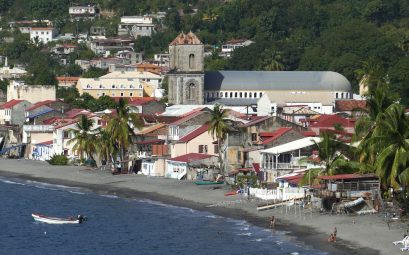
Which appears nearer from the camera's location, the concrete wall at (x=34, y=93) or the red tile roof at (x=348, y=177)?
the red tile roof at (x=348, y=177)

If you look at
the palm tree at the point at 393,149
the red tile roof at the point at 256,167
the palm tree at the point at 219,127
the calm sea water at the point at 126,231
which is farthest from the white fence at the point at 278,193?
the palm tree at the point at 219,127

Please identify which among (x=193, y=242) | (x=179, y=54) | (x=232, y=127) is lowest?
(x=193, y=242)

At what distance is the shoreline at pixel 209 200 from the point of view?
274 feet

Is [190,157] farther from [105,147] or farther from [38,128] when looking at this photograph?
[38,128]

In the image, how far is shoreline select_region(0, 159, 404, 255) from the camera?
83.5 meters

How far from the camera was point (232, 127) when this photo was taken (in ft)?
390

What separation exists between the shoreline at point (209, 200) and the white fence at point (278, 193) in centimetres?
104

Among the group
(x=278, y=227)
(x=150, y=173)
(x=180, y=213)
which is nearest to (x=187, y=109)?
(x=150, y=173)

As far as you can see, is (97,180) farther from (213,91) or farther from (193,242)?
(213,91)

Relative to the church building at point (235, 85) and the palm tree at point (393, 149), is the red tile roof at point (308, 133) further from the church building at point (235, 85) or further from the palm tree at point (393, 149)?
the church building at point (235, 85)

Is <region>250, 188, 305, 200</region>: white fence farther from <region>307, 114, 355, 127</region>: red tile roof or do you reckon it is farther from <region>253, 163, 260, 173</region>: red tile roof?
<region>307, 114, 355, 127</region>: red tile roof

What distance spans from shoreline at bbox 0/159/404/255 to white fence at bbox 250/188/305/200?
1.04m

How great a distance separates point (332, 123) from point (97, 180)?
796 inches

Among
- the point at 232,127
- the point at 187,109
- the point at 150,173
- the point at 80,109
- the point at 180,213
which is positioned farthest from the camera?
the point at 80,109
